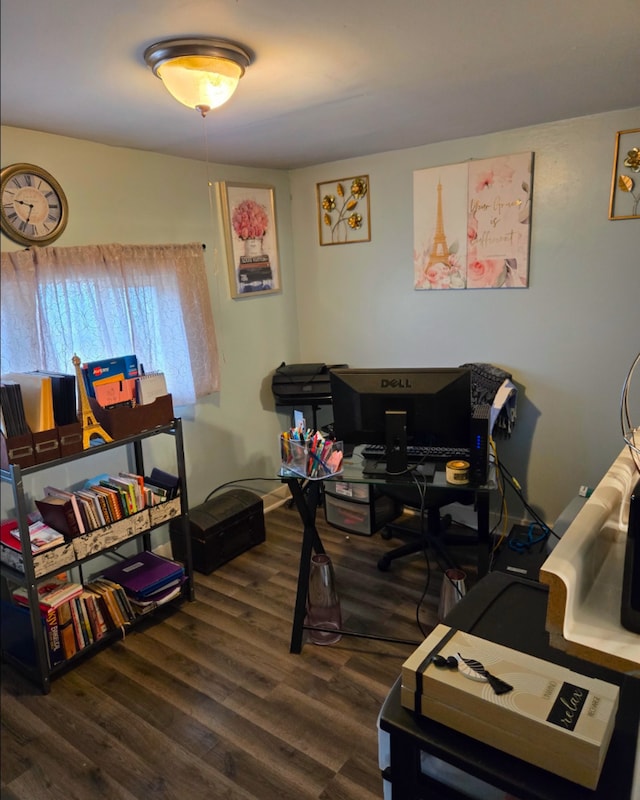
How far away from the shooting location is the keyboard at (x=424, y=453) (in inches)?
87.7

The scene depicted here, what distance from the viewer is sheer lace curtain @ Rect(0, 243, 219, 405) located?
210cm

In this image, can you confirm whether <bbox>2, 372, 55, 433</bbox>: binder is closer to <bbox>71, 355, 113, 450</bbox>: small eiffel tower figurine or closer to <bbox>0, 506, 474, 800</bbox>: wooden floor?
<bbox>71, 355, 113, 450</bbox>: small eiffel tower figurine

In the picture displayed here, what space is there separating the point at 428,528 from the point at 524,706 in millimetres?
1925

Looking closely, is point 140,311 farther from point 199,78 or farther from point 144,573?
point 199,78

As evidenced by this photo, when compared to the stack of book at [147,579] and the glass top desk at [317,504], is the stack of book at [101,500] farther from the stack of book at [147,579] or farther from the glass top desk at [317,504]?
the glass top desk at [317,504]

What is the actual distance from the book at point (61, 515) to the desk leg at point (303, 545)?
826 millimetres

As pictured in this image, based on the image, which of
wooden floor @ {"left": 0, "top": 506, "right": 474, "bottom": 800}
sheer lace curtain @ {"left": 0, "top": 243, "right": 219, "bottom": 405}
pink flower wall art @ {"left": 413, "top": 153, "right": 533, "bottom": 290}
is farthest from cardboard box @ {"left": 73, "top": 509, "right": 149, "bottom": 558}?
pink flower wall art @ {"left": 413, "top": 153, "right": 533, "bottom": 290}

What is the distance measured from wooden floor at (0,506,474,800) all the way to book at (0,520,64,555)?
51 cm

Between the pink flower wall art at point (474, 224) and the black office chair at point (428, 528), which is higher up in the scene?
the pink flower wall art at point (474, 224)

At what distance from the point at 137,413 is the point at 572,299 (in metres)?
2.10

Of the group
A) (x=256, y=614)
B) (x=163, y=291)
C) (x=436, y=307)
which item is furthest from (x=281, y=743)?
(x=436, y=307)

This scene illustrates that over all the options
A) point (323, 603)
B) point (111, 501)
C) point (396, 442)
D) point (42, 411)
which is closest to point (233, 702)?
point (323, 603)

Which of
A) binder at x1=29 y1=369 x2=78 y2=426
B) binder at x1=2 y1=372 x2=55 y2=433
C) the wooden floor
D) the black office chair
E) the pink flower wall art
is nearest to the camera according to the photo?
binder at x1=2 y1=372 x2=55 y2=433

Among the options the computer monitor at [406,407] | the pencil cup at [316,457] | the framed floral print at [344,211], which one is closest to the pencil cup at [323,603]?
the pencil cup at [316,457]
